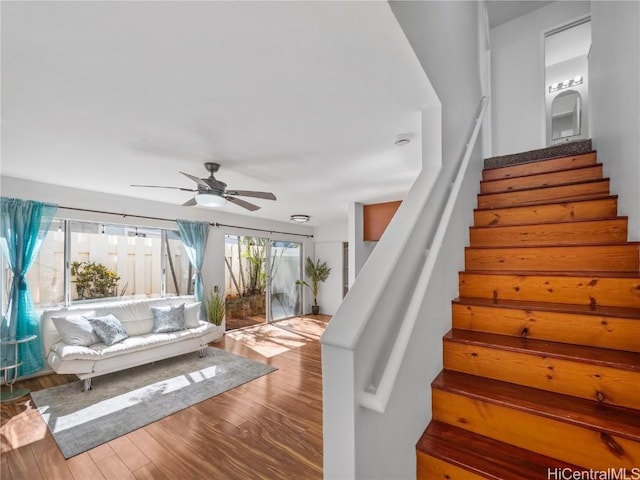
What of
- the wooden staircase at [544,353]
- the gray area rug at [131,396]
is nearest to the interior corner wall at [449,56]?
the wooden staircase at [544,353]

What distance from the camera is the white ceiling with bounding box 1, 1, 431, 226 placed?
117 cm

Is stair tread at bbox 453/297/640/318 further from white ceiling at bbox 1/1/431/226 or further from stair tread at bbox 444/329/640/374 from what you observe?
white ceiling at bbox 1/1/431/226

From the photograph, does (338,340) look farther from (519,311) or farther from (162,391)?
(162,391)

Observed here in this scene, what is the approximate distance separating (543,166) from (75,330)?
5317mm

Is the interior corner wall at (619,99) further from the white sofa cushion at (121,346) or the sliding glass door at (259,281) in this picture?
the sliding glass door at (259,281)

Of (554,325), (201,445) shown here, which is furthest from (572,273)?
(201,445)

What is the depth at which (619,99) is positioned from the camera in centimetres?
Result: 174

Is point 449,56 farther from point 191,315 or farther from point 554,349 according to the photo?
point 191,315

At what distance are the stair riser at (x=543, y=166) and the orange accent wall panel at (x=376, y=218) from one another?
2252 millimetres

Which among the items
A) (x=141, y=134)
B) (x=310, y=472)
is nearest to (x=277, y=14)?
(x=141, y=134)

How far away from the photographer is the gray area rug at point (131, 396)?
8.03 ft

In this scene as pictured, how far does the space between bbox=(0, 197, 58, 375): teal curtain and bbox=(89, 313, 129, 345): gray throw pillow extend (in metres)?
0.64

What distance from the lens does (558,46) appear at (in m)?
3.70

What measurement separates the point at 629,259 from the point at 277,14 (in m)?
2.11
